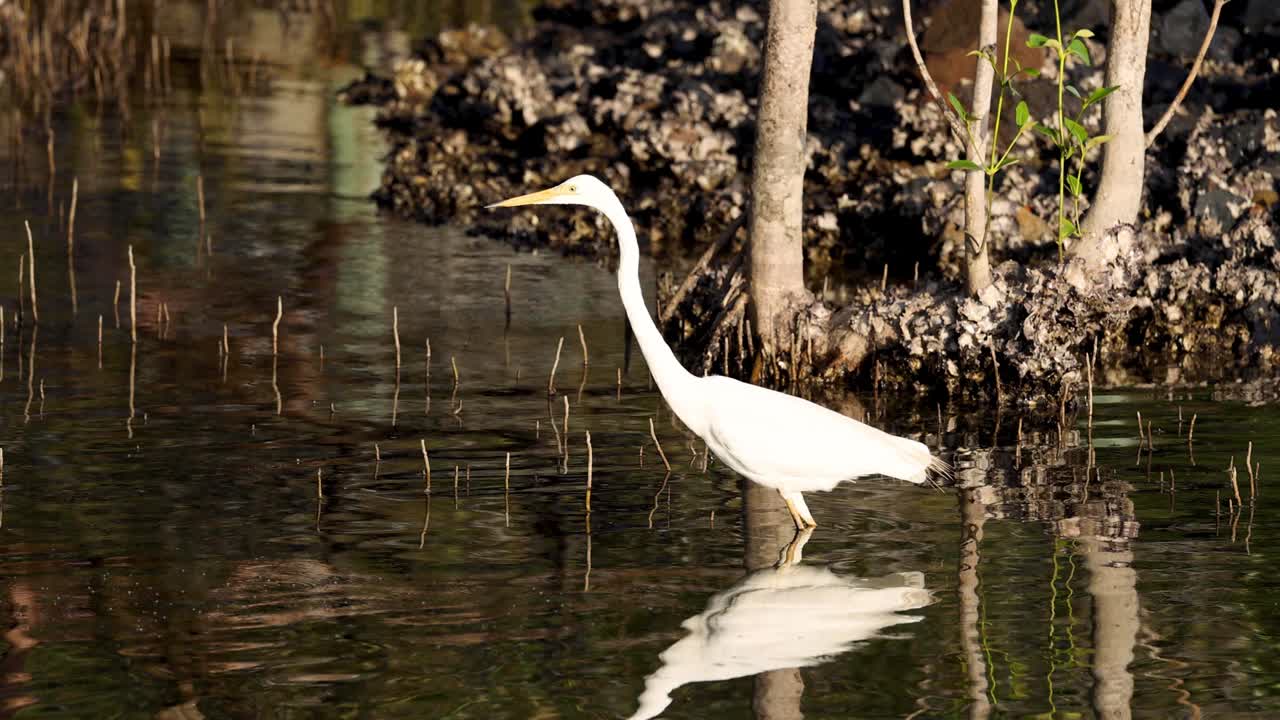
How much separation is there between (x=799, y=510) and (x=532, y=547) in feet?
5.13

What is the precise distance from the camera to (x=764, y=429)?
10.8m

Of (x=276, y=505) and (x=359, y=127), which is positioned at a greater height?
(x=359, y=127)

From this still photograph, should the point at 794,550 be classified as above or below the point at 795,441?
below

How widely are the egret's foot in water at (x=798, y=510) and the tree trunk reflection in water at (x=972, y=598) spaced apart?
0.89 m

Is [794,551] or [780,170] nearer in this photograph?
[794,551]

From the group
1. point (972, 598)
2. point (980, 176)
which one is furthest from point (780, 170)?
point (972, 598)

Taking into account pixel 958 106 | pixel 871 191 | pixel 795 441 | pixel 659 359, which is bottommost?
pixel 795 441

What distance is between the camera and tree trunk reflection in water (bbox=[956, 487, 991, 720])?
8797 millimetres

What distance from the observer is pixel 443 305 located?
1877 centimetres

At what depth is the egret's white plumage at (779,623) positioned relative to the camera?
9094 millimetres

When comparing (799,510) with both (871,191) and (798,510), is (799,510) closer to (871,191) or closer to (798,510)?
(798,510)

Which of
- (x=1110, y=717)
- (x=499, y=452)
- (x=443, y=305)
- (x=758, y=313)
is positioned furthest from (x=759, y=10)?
(x=1110, y=717)

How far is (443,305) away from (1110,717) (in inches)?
442

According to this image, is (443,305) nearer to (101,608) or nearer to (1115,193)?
(1115,193)
